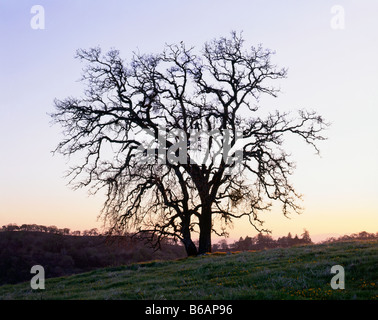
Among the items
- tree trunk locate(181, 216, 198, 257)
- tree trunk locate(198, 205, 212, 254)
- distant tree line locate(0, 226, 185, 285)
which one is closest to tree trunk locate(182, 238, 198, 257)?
tree trunk locate(181, 216, 198, 257)

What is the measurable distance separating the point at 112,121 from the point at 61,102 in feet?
11.8

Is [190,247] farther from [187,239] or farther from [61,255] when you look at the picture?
[61,255]

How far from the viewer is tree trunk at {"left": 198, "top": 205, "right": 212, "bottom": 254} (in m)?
25.9

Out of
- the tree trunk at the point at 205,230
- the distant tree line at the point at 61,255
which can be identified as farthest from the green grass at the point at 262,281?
the distant tree line at the point at 61,255

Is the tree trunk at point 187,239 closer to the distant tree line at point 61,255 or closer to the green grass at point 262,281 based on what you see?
the green grass at point 262,281

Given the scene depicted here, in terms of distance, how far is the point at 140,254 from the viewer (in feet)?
238

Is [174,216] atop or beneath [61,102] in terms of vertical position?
beneath

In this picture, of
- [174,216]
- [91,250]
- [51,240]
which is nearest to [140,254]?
[91,250]

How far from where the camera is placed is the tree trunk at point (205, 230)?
25906 mm

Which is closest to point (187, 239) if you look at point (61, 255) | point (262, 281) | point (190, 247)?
point (190, 247)

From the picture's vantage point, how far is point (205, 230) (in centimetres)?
2612

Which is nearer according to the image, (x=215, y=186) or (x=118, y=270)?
(x=118, y=270)

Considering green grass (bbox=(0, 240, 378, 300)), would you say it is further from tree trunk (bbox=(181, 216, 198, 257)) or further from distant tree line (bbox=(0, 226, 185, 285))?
distant tree line (bbox=(0, 226, 185, 285))

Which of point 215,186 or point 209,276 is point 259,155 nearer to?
point 215,186
